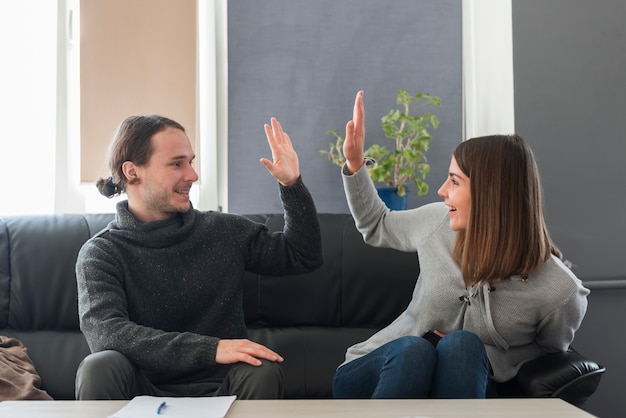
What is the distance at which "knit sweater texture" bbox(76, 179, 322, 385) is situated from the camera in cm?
202

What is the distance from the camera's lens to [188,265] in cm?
216

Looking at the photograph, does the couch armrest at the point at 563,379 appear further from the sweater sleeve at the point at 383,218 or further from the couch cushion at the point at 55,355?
the couch cushion at the point at 55,355

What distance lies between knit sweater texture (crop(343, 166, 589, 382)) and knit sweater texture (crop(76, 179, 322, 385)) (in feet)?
0.74

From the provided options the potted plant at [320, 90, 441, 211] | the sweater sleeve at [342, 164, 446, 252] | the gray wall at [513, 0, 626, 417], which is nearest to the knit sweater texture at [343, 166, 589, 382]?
the sweater sleeve at [342, 164, 446, 252]

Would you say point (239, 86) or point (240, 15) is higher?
point (240, 15)

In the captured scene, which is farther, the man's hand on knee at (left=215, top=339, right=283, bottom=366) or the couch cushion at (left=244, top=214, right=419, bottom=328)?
the couch cushion at (left=244, top=214, right=419, bottom=328)

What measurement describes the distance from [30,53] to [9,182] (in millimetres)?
550

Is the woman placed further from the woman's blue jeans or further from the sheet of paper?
the sheet of paper

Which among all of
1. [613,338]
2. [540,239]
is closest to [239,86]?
[540,239]

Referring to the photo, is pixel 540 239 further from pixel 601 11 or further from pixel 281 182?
pixel 601 11

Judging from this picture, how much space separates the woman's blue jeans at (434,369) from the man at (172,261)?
1.20 feet

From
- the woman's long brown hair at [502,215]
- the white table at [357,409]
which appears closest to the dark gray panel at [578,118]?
the woman's long brown hair at [502,215]

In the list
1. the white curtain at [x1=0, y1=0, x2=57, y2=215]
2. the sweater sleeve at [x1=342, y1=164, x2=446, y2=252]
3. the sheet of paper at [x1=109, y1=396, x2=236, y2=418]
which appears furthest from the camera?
the white curtain at [x1=0, y1=0, x2=57, y2=215]

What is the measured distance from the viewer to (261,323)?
2.50 metres
